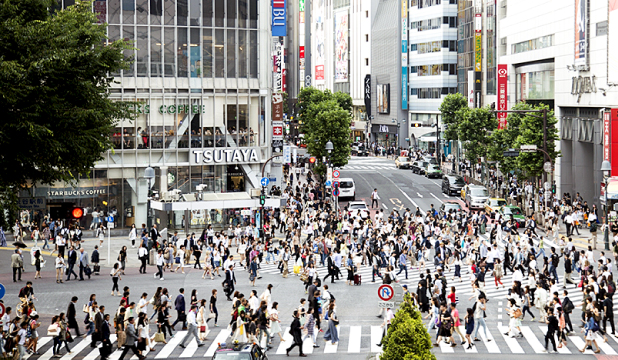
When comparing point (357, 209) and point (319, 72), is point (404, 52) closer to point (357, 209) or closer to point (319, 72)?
point (319, 72)

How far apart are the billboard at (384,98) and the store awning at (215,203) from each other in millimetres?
80366

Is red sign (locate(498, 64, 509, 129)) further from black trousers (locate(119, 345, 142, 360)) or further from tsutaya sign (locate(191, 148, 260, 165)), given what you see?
black trousers (locate(119, 345, 142, 360))

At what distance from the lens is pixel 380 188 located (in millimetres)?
73375

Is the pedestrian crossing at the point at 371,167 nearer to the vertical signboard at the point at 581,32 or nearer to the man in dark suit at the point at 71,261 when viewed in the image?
the vertical signboard at the point at 581,32

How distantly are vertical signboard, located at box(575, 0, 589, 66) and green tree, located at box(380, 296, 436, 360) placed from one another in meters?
42.5

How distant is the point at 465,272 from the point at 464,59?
2759 inches

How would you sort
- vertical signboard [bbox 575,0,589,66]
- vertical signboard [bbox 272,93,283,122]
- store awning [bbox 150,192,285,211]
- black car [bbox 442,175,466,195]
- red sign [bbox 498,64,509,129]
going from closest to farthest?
store awning [bbox 150,192,285,211] → vertical signboard [bbox 575,0,589,66] → vertical signboard [bbox 272,93,283,122] → black car [bbox 442,175,466,195] → red sign [bbox 498,64,509,129]

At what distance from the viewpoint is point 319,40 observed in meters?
180

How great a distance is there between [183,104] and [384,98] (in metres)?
77.6

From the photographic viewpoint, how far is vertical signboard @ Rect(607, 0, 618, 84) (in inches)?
1959

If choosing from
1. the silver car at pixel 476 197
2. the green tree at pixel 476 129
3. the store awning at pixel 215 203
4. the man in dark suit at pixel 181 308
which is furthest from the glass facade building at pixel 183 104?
the man in dark suit at pixel 181 308

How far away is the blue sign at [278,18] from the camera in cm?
6369

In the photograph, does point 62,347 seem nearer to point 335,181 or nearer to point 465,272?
point 465,272

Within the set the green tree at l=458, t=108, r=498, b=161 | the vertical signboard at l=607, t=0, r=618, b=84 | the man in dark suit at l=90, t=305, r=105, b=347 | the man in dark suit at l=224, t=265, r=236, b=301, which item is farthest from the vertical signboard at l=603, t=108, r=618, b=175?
the man in dark suit at l=90, t=305, r=105, b=347
